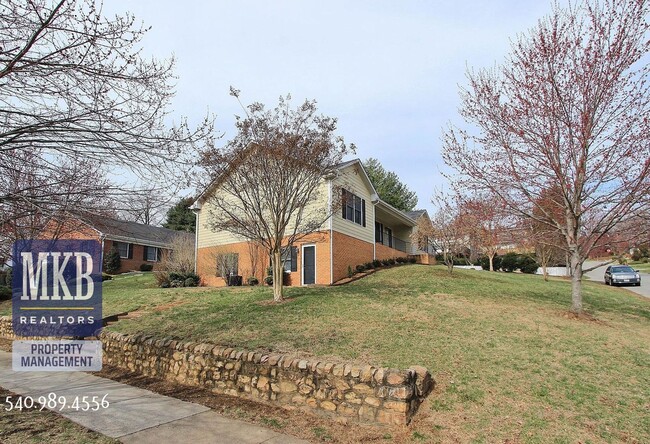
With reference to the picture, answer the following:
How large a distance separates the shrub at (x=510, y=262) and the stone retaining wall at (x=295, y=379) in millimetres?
32536

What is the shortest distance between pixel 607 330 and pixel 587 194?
11.2ft

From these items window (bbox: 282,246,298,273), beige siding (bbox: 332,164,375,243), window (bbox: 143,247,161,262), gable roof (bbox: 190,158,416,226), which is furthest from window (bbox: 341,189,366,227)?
window (bbox: 143,247,161,262)

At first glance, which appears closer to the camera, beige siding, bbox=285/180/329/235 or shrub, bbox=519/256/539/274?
beige siding, bbox=285/180/329/235

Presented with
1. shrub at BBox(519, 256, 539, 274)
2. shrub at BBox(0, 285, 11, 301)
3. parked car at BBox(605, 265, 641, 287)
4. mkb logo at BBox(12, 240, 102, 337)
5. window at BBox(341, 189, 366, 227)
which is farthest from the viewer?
shrub at BBox(519, 256, 539, 274)

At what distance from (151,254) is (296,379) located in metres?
33.0

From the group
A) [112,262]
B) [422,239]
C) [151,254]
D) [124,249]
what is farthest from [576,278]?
[151,254]

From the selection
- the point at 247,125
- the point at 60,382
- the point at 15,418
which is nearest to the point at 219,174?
the point at 247,125

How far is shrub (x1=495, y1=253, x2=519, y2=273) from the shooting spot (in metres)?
34.9

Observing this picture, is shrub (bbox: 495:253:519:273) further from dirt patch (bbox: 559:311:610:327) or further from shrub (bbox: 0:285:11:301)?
shrub (bbox: 0:285:11:301)

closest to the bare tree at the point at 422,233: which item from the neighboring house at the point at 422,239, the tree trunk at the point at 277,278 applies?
the neighboring house at the point at 422,239

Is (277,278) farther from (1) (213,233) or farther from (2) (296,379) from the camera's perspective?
(1) (213,233)

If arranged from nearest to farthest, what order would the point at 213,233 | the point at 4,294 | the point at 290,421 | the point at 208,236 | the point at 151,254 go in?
the point at 290,421 → the point at 4,294 → the point at 213,233 → the point at 208,236 → the point at 151,254

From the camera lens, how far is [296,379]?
20.3 feet

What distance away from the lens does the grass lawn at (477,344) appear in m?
5.05
